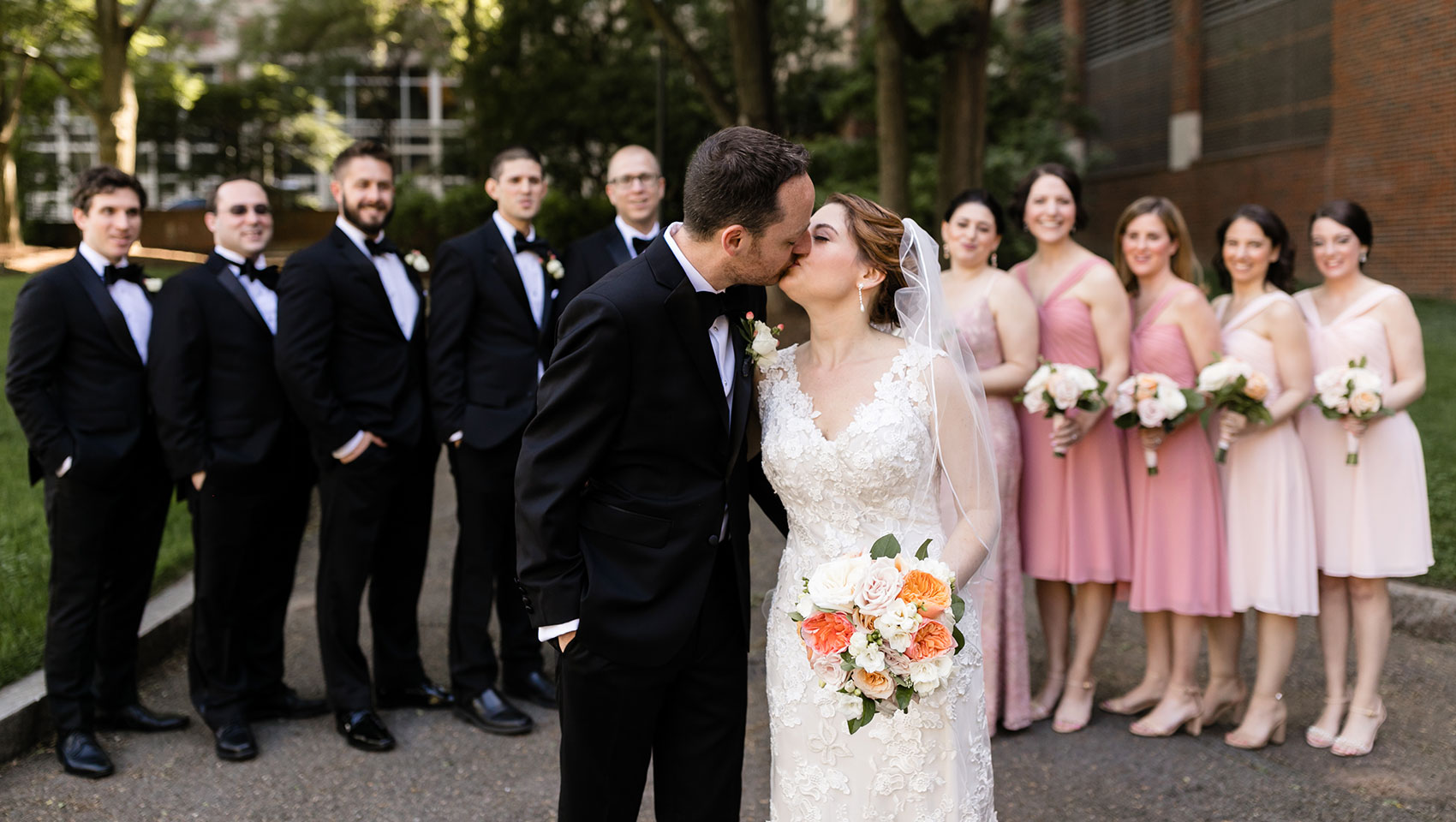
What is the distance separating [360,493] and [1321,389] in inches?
168

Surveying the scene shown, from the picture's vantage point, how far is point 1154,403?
505cm

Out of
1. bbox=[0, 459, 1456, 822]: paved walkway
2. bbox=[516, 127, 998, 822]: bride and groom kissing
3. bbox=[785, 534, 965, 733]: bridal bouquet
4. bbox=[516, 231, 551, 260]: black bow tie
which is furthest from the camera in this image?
bbox=[516, 231, 551, 260]: black bow tie

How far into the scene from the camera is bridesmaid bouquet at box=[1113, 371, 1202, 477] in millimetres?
5031

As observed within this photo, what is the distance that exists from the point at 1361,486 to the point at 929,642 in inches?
134

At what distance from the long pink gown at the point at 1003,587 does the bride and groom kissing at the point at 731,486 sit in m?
1.94

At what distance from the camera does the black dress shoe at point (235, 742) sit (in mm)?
5020

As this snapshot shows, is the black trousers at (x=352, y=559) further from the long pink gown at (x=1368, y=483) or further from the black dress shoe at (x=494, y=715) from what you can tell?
the long pink gown at (x=1368, y=483)

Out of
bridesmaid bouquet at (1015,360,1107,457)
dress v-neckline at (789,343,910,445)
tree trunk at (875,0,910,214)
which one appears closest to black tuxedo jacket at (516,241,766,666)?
dress v-neckline at (789,343,910,445)

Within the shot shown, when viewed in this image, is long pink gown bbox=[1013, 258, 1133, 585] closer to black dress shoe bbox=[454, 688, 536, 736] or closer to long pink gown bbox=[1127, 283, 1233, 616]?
long pink gown bbox=[1127, 283, 1233, 616]

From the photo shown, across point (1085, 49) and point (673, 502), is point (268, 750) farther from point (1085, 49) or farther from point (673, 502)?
point (1085, 49)

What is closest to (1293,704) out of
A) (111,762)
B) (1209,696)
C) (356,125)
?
(1209,696)

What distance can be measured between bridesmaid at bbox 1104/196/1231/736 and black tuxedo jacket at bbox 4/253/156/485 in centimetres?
447

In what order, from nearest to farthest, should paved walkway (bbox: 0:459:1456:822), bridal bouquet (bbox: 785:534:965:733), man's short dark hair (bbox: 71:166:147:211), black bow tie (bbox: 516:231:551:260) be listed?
bridal bouquet (bbox: 785:534:965:733), paved walkway (bbox: 0:459:1456:822), man's short dark hair (bbox: 71:166:147:211), black bow tie (bbox: 516:231:551:260)

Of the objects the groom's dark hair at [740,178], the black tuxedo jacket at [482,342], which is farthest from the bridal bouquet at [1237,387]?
the black tuxedo jacket at [482,342]
